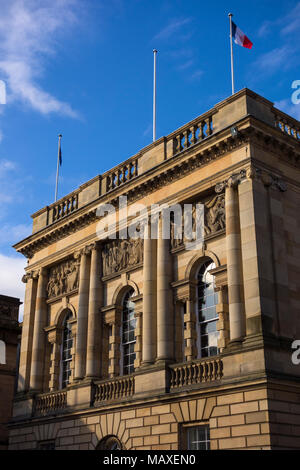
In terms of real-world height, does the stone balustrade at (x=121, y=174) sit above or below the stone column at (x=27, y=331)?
above

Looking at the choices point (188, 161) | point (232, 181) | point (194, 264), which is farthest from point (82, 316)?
point (232, 181)

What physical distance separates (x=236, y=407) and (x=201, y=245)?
19.5 feet

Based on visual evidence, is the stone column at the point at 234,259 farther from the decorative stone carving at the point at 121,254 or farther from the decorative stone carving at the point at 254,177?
the decorative stone carving at the point at 121,254

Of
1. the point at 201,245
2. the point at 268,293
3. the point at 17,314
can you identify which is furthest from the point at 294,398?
the point at 17,314

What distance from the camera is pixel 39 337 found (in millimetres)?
29250

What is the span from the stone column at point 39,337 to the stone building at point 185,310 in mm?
68

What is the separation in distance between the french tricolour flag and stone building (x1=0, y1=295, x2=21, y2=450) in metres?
21.5

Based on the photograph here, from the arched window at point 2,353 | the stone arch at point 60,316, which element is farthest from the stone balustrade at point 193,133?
the arched window at point 2,353

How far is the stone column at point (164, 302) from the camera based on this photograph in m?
21.9

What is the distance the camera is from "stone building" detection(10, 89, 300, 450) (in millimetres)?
18719

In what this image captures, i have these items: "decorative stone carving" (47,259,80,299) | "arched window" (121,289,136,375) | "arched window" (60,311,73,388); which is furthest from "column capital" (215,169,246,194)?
"arched window" (60,311,73,388)

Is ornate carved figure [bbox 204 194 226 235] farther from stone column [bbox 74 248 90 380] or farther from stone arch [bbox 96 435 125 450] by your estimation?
stone arch [bbox 96 435 125 450]

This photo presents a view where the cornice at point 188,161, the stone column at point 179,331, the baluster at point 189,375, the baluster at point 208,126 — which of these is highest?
the baluster at point 208,126

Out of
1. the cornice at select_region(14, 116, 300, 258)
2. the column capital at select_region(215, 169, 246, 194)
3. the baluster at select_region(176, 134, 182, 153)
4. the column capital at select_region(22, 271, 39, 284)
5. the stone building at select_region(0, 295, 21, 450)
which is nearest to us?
the column capital at select_region(215, 169, 246, 194)
